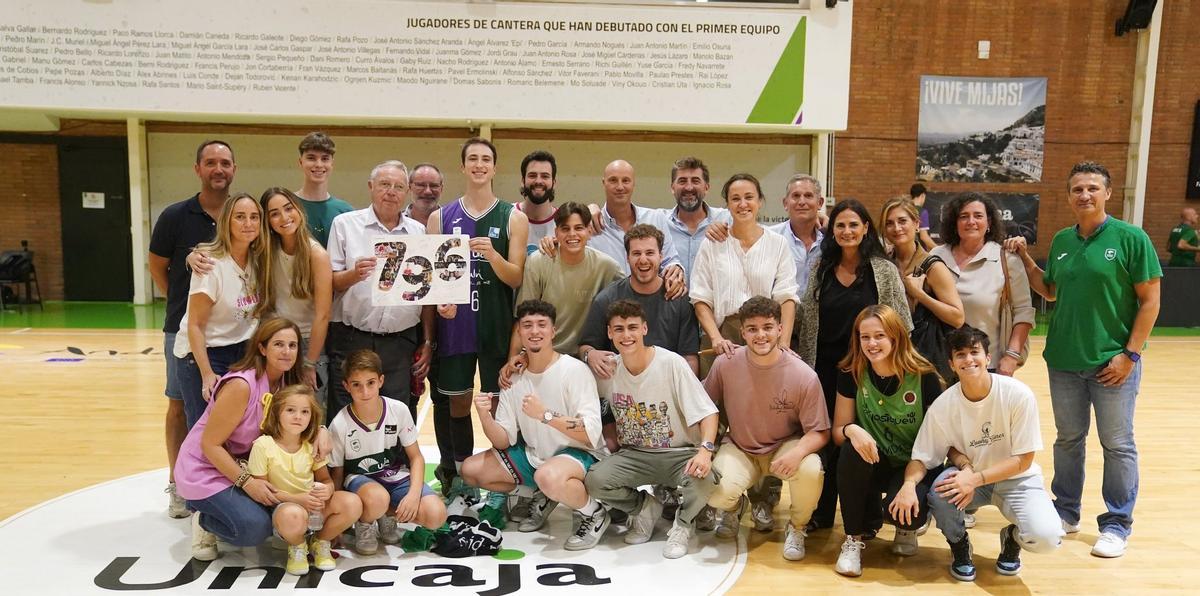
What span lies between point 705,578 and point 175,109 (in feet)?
35.2

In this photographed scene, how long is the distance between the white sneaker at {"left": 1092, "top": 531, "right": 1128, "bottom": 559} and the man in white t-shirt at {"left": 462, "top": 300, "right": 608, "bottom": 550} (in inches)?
93.0

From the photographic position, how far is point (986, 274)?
159 inches

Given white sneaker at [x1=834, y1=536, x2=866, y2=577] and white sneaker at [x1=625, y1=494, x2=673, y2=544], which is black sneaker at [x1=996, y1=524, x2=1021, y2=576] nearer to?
white sneaker at [x1=834, y1=536, x2=866, y2=577]

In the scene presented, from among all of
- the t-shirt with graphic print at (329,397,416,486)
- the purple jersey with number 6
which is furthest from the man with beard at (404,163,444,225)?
the t-shirt with graphic print at (329,397,416,486)

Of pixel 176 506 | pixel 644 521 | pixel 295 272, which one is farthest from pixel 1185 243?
pixel 176 506

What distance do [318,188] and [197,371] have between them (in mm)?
1143

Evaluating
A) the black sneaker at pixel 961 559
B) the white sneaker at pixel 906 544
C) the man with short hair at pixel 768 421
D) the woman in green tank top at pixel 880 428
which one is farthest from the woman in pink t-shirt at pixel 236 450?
the black sneaker at pixel 961 559

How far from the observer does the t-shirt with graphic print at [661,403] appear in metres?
3.84

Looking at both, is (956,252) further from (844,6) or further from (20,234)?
(20,234)

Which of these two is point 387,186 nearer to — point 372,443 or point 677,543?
point 372,443

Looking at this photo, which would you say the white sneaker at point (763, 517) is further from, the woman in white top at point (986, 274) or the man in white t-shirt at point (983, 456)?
the woman in white top at point (986, 274)

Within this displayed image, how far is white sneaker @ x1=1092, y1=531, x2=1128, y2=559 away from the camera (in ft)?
12.2

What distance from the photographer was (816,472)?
12.0ft

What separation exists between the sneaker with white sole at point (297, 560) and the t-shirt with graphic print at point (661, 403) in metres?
1.57
